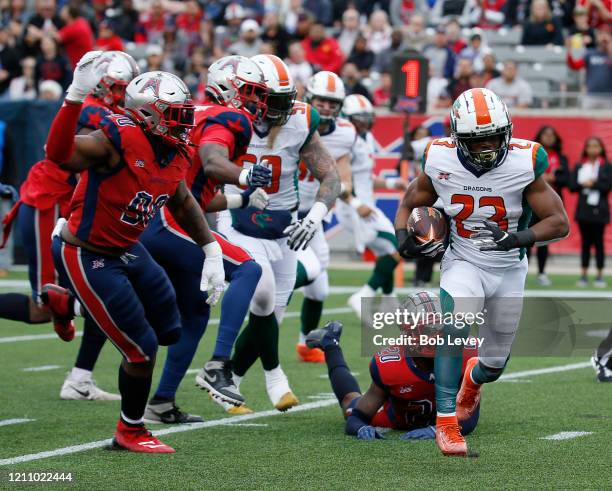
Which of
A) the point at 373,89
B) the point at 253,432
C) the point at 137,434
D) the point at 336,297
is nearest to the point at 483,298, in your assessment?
the point at 253,432

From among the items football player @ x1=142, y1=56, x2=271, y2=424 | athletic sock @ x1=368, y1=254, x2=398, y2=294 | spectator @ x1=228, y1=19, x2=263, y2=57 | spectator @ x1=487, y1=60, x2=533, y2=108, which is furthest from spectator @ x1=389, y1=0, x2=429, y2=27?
football player @ x1=142, y1=56, x2=271, y2=424

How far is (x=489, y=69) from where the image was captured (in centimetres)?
1703

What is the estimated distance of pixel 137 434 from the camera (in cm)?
558

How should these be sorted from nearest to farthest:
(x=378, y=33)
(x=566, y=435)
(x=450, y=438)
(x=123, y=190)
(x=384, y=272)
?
(x=123, y=190)
(x=450, y=438)
(x=566, y=435)
(x=384, y=272)
(x=378, y=33)

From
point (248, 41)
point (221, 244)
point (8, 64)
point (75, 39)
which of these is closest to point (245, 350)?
point (221, 244)

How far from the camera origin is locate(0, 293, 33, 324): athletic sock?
677 cm

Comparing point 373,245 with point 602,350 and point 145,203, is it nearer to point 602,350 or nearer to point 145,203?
point 602,350

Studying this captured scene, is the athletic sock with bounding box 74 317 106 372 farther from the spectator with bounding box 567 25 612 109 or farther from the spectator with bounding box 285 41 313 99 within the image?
the spectator with bounding box 567 25 612 109

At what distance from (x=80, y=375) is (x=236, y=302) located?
1.30 meters

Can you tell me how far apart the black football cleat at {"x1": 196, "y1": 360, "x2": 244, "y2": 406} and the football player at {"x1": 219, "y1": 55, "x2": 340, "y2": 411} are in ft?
1.51

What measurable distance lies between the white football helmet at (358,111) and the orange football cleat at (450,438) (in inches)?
235

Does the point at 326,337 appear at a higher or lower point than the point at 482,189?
lower

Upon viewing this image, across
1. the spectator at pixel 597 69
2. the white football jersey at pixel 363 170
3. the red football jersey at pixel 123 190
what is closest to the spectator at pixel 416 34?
the spectator at pixel 597 69

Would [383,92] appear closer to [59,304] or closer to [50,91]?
[50,91]
